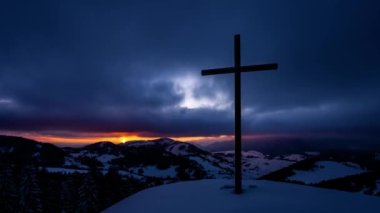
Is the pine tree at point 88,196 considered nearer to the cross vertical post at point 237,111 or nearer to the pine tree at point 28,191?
the pine tree at point 28,191

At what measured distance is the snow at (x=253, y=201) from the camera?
785 centimetres

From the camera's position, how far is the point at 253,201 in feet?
27.8

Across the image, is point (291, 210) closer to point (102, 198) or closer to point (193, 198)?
point (193, 198)

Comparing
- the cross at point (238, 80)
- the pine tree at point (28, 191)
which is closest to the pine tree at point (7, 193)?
the pine tree at point (28, 191)

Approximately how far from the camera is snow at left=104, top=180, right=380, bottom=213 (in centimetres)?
785

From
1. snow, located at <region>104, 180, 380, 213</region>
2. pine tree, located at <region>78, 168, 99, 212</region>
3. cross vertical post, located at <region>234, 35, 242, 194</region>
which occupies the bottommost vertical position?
pine tree, located at <region>78, 168, 99, 212</region>

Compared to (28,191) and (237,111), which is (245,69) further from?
(28,191)

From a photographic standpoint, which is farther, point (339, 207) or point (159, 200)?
point (159, 200)

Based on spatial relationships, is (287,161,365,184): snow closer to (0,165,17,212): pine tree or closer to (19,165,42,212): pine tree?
(19,165,42,212): pine tree

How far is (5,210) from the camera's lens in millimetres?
41281

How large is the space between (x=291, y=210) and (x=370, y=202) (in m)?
3.60

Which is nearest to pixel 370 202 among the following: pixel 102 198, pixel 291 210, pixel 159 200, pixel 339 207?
pixel 339 207

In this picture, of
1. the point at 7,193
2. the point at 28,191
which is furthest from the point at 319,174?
the point at 7,193

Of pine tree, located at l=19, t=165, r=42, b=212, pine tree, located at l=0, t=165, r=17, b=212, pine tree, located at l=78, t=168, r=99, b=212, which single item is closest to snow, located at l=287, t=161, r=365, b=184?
pine tree, located at l=78, t=168, r=99, b=212
